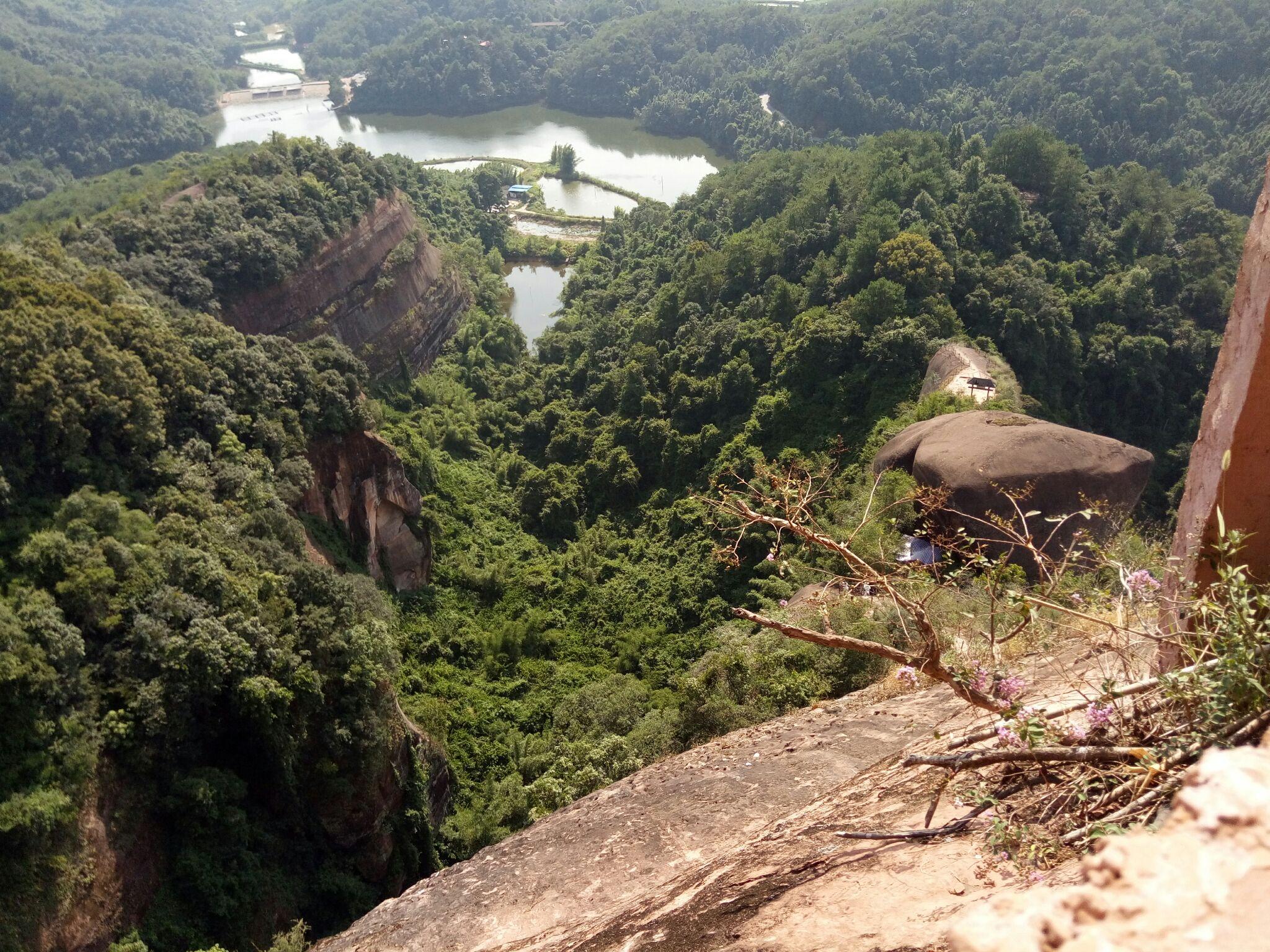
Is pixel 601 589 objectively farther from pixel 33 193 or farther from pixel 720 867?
pixel 33 193

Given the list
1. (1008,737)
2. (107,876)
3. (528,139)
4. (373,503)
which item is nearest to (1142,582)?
(1008,737)

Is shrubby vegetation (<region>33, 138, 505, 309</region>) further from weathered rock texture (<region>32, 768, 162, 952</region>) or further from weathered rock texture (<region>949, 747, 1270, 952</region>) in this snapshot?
weathered rock texture (<region>949, 747, 1270, 952</region>)

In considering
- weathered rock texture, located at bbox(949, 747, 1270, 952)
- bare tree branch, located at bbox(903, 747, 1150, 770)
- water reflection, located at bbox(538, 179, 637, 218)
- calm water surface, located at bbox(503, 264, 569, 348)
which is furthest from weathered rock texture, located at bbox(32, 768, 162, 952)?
water reflection, located at bbox(538, 179, 637, 218)

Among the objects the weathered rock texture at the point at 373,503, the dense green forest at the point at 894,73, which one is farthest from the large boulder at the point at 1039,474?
the dense green forest at the point at 894,73

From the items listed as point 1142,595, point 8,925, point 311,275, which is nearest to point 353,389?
point 311,275

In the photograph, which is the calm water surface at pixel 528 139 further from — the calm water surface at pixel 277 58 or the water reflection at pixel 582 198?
the calm water surface at pixel 277 58

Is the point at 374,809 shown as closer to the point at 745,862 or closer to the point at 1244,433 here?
the point at 745,862

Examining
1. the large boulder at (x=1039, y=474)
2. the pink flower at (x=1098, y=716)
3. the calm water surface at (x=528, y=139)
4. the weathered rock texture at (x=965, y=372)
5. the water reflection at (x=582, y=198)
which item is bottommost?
the large boulder at (x=1039, y=474)
